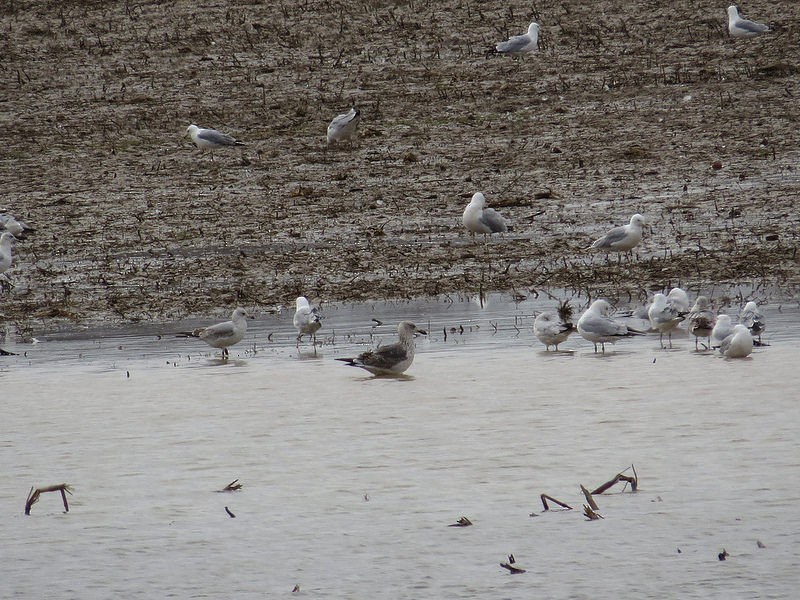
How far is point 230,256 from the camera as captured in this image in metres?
15.0

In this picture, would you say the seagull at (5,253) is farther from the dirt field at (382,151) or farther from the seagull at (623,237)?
the seagull at (623,237)

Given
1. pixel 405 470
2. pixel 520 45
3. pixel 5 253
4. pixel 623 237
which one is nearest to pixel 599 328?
pixel 623 237

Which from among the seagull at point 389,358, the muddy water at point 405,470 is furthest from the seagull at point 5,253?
the seagull at point 389,358

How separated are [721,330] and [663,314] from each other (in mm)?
674

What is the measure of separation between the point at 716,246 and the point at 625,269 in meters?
1.03

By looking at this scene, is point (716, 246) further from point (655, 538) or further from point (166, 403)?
point (655, 538)

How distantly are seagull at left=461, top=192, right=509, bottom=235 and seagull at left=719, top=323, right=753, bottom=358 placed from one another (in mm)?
4832

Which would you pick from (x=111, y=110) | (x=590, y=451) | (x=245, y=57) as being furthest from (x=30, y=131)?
(x=590, y=451)

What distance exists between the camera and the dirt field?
1416cm

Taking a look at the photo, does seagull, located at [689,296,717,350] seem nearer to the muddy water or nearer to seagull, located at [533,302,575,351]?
the muddy water

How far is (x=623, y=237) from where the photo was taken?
14086 millimetres

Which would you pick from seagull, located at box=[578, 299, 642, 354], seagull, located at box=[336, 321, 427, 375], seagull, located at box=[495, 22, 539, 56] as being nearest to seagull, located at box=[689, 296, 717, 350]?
seagull, located at box=[578, 299, 642, 354]

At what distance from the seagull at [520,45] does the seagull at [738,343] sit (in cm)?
1275

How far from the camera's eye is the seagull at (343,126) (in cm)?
1883
